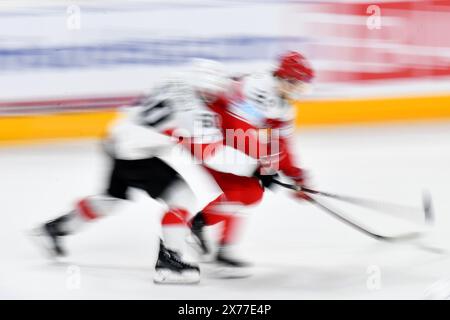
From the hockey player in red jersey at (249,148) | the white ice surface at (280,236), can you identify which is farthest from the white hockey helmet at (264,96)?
the white ice surface at (280,236)

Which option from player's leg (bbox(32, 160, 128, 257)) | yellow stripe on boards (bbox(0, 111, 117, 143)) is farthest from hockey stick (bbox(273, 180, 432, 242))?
yellow stripe on boards (bbox(0, 111, 117, 143))

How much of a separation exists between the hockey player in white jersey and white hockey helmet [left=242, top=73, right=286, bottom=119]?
0.26 feet

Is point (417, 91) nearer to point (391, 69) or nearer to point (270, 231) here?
point (391, 69)

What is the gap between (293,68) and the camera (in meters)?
2.30

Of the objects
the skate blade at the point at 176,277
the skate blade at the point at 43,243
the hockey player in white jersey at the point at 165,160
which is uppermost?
the hockey player in white jersey at the point at 165,160

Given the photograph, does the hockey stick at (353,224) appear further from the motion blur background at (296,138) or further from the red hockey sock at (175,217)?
the red hockey sock at (175,217)

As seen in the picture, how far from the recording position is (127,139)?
221cm

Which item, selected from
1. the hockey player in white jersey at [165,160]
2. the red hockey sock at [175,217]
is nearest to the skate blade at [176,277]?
the hockey player in white jersey at [165,160]

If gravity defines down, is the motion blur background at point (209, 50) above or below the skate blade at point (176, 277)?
above

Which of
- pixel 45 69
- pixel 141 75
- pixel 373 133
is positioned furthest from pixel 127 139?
pixel 373 133

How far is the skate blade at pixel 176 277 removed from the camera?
7.30 ft

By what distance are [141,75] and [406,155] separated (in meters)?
0.90

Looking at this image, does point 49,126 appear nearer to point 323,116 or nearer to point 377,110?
point 323,116

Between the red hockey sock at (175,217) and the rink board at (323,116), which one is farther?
the rink board at (323,116)
